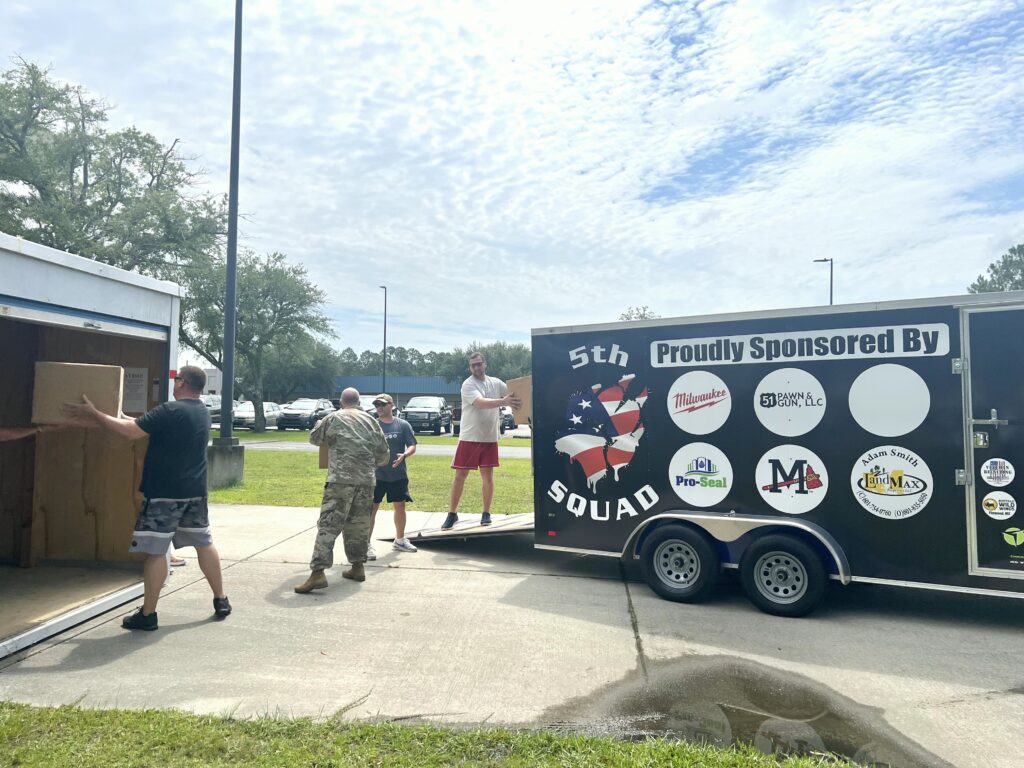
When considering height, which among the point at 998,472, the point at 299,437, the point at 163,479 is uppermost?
the point at 998,472

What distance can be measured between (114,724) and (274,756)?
35.4 inches

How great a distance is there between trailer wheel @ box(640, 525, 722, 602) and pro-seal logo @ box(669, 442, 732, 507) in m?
0.29

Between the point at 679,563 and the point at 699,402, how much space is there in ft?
4.50

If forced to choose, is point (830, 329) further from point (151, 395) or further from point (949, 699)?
point (151, 395)

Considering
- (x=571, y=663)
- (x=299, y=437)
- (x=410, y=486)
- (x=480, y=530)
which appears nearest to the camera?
(x=571, y=663)

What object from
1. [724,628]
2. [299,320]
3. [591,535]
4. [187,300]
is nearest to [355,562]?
[591,535]

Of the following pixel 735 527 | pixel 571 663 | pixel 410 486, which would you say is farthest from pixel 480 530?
pixel 410 486

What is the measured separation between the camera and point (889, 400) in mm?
4918

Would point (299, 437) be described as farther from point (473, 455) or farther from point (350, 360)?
point (350, 360)

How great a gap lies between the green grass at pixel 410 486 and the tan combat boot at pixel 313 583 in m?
4.14

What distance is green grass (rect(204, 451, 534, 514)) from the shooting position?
10.3 m

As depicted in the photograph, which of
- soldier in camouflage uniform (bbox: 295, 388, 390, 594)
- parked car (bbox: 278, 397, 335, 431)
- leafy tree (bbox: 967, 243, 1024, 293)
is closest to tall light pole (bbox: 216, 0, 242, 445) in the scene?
soldier in camouflage uniform (bbox: 295, 388, 390, 594)

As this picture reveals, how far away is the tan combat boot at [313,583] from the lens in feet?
18.2

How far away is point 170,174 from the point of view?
26156mm
